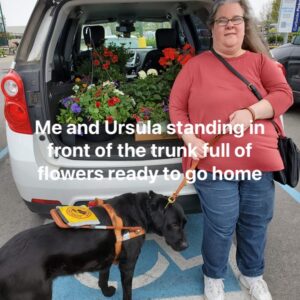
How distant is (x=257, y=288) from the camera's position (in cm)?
236

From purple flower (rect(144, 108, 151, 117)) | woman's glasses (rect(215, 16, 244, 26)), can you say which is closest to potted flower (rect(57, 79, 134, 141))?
purple flower (rect(144, 108, 151, 117))

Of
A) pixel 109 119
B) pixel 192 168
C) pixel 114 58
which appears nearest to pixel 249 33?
pixel 192 168

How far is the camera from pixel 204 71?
81.2 inches

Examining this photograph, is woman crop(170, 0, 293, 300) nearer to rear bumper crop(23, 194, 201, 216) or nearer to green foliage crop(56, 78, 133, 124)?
rear bumper crop(23, 194, 201, 216)

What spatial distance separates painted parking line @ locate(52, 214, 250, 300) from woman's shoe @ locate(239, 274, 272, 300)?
6cm

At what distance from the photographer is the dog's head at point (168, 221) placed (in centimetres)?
212

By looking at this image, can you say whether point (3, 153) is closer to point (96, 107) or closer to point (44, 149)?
point (96, 107)

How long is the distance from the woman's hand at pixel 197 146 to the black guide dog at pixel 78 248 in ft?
1.12

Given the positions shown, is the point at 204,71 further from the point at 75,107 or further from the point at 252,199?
the point at 75,107

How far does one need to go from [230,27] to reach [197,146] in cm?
69

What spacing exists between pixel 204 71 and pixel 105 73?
2206 millimetres

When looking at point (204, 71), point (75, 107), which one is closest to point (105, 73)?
point (75, 107)

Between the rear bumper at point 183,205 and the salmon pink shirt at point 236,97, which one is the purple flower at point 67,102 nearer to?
the rear bumper at point 183,205

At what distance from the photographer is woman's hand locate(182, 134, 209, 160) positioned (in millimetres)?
2070
